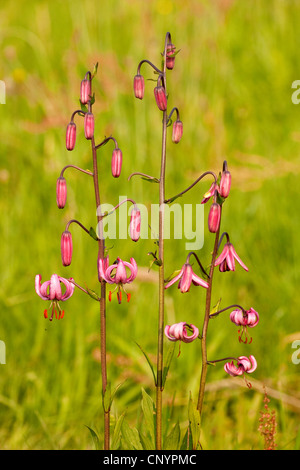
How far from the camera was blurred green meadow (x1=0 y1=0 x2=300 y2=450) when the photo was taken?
110 inches

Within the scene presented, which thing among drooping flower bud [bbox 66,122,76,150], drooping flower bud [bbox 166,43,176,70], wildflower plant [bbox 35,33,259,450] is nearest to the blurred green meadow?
wildflower plant [bbox 35,33,259,450]

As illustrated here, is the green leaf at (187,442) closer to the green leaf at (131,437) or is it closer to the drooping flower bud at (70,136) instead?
the green leaf at (131,437)

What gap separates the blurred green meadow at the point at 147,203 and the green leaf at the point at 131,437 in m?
0.12

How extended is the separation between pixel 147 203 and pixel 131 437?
2039 millimetres

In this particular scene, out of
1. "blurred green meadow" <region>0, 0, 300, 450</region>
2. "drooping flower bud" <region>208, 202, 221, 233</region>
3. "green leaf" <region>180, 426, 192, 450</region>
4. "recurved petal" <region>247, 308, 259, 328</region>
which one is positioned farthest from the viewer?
"blurred green meadow" <region>0, 0, 300, 450</region>

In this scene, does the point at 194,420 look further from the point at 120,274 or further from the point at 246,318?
the point at 120,274

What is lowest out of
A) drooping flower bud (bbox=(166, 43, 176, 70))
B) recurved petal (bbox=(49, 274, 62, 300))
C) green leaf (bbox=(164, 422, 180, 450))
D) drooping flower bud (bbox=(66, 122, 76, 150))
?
green leaf (bbox=(164, 422, 180, 450))

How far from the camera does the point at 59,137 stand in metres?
4.25

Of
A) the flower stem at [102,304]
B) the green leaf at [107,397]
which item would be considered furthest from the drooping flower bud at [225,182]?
the green leaf at [107,397]

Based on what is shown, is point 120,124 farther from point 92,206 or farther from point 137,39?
point 137,39

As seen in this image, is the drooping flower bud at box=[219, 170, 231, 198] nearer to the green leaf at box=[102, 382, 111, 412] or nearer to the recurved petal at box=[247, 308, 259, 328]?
the recurved petal at box=[247, 308, 259, 328]

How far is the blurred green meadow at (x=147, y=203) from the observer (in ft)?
9.13

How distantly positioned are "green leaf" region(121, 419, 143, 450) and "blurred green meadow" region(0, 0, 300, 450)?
0.38 feet

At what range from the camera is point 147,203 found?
12.3ft
